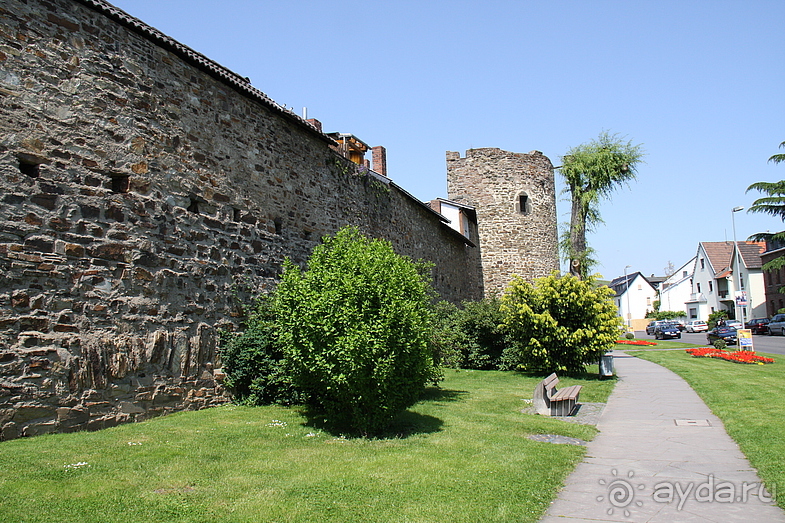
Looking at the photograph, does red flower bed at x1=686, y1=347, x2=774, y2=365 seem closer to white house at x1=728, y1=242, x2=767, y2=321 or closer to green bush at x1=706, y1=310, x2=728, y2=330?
green bush at x1=706, y1=310, x2=728, y2=330

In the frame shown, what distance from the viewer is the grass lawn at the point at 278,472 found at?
4500 mm

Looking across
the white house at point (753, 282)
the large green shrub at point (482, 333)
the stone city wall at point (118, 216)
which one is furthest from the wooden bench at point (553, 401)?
the white house at point (753, 282)

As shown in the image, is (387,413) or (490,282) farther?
(490,282)

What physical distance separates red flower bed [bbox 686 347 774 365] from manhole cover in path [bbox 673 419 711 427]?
1149 centimetres

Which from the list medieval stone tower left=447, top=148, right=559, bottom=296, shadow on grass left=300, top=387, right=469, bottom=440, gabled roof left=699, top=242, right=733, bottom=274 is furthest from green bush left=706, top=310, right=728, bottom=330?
shadow on grass left=300, top=387, right=469, bottom=440

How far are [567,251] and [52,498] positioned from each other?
26447 millimetres

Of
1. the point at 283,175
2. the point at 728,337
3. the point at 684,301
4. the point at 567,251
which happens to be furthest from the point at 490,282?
the point at 684,301

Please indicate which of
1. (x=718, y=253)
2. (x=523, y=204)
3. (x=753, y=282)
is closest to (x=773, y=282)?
(x=753, y=282)

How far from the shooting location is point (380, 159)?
24375 mm

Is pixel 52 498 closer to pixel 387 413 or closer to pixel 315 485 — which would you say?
pixel 315 485

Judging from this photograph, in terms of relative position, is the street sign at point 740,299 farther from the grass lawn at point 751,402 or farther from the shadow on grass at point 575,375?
the shadow on grass at point 575,375

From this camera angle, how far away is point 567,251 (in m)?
28.4

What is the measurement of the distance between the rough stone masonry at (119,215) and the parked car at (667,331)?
3642cm

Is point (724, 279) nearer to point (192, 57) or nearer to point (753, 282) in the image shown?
point (753, 282)
